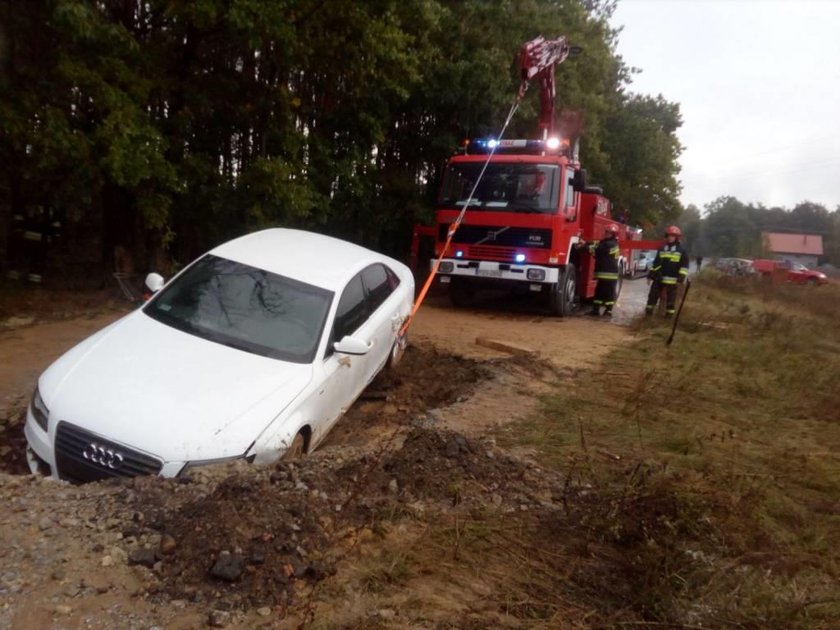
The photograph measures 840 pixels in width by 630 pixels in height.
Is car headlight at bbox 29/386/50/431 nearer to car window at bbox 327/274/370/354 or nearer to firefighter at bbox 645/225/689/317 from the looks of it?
car window at bbox 327/274/370/354

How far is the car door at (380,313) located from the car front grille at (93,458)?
98.1 inches

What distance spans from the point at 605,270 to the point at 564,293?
3.58 ft

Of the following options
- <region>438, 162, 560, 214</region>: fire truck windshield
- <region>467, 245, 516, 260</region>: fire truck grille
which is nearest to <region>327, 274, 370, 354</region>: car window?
<region>467, 245, 516, 260</region>: fire truck grille

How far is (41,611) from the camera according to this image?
9.53 feet

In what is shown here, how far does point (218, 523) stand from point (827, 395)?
6.69m

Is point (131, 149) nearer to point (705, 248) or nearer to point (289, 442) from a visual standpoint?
point (289, 442)

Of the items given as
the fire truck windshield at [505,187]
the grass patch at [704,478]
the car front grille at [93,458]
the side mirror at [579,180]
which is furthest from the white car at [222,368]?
the side mirror at [579,180]

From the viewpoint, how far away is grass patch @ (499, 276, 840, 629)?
3.24 metres

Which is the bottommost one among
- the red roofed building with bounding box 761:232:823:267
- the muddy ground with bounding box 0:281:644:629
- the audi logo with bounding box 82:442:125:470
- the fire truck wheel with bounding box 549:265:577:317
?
the muddy ground with bounding box 0:281:644:629

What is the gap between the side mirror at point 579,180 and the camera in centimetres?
1169

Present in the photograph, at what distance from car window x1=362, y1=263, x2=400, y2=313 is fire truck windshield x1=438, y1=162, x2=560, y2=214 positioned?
4.53 meters

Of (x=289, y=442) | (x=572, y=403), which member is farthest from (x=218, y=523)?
(x=572, y=403)

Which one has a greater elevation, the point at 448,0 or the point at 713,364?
the point at 448,0

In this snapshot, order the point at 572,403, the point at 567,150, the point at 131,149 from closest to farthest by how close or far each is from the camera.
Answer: the point at 572,403 → the point at 131,149 → the point at 567,150
